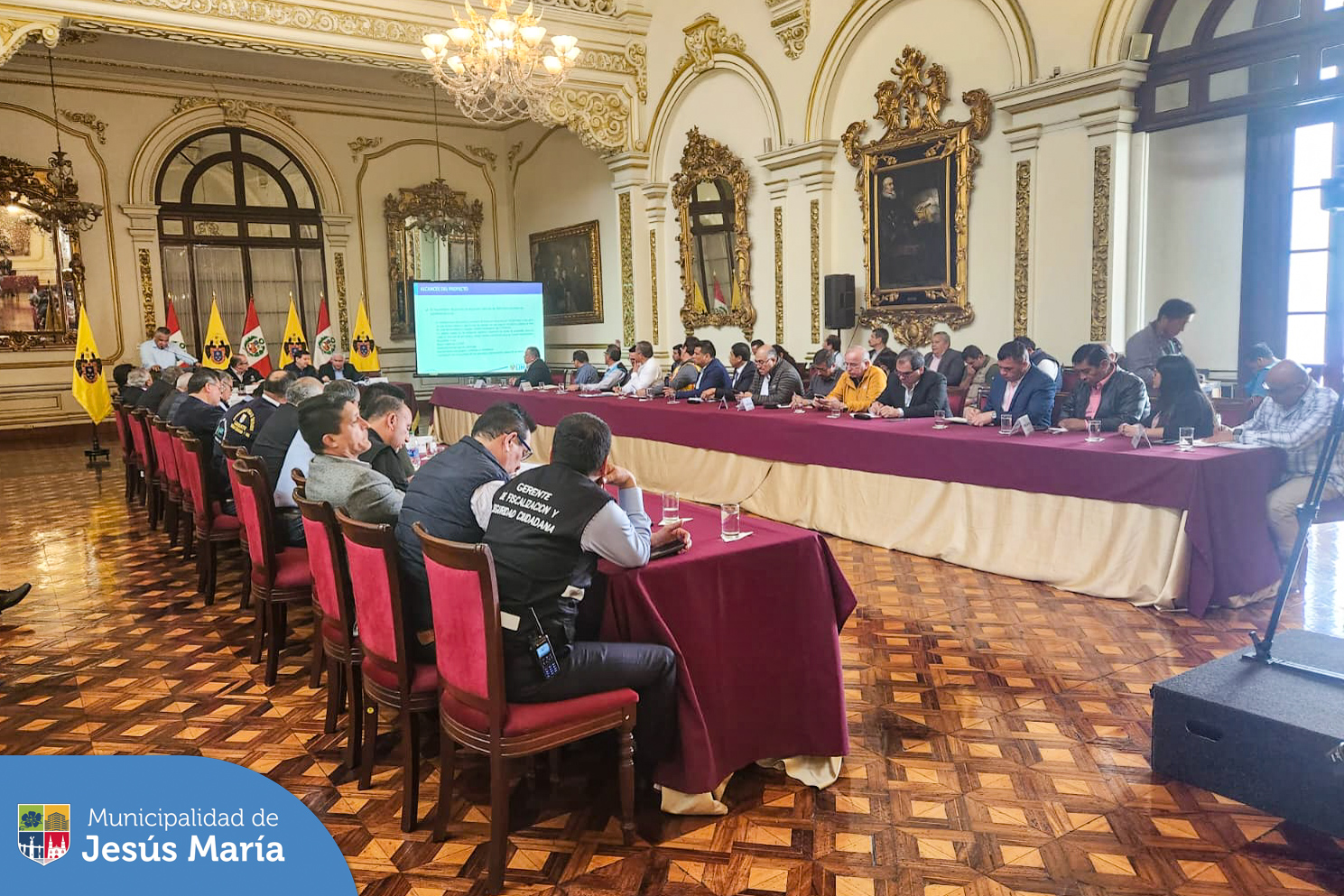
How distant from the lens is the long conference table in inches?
170

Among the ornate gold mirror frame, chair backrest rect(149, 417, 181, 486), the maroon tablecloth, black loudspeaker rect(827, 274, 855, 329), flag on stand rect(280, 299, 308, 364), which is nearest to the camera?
the maroon tablecloth

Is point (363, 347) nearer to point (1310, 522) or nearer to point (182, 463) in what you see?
point (182, 463)

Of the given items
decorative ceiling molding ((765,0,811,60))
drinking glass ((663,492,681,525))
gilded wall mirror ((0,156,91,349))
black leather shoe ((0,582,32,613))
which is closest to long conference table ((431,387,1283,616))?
drinking glass ((663,492,681,525))

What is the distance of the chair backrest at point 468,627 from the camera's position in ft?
7.48

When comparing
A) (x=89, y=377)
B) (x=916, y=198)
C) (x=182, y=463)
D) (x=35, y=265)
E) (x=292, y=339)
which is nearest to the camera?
(x=182, y=463)

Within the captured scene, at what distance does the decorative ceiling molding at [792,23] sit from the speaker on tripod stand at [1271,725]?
23.5 ft

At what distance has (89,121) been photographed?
472 inches

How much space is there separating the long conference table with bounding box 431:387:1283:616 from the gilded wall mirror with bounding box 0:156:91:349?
9.23m

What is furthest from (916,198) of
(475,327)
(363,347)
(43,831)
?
(363,347)

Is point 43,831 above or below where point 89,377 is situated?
below

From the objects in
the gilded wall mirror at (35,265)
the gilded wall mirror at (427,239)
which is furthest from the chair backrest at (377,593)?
the gilded wall mirror at (427,239)

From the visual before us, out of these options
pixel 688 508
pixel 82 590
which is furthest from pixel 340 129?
pixel 688 508

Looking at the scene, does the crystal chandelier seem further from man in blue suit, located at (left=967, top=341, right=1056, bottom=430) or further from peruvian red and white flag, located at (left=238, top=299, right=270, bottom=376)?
peruvian red and white flag, located at (left=238, top=299, right=270, bottom=376)

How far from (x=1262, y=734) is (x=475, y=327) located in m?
11.9
